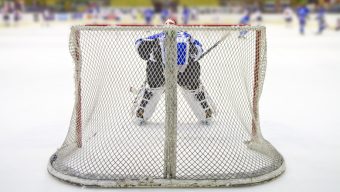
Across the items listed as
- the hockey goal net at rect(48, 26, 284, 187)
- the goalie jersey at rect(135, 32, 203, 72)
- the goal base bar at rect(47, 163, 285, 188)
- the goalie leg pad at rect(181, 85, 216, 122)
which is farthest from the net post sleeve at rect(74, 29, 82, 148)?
the goalie leg pad at rect(181, 85, 216, 122)

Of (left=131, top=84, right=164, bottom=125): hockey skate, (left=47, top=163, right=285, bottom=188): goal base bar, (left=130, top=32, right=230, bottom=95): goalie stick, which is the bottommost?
(left=47, top=163, right=285, bottom=188): goal base bar

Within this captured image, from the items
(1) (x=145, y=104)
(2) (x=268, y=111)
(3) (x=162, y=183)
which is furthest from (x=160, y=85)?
(2) (x=268, y=111)

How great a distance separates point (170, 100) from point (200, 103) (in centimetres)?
112

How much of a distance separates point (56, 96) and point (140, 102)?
1877 mm

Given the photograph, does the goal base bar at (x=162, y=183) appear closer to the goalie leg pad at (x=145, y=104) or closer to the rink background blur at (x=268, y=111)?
the rink background blur at (x=268, y=111)

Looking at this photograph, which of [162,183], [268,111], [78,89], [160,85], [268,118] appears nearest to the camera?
[162,183]

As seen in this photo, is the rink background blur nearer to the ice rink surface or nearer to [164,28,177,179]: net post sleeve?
the ice rink surface

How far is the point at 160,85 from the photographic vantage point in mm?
3117

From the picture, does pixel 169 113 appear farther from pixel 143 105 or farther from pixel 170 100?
pixel 143 105

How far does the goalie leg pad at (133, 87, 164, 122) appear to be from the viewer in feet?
10.7

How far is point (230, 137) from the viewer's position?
9.29 ft

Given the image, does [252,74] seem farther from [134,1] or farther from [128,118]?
[134,1]

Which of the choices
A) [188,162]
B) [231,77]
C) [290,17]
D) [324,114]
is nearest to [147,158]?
[188,162]

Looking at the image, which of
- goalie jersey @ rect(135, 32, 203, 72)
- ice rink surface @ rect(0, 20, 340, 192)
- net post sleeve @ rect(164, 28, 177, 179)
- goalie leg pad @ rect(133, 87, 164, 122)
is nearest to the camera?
net post sleeve @ rect(164, 28, 177, 179)
